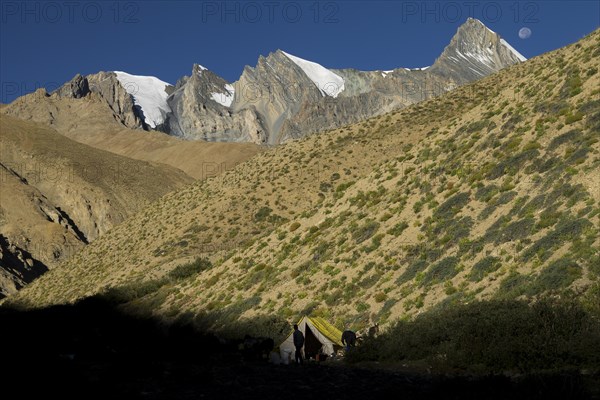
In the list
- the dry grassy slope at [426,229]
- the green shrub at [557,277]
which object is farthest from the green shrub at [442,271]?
the green shrub at [557,277]

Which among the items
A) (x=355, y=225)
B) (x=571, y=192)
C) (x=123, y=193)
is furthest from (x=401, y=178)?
(x=123, y=193)

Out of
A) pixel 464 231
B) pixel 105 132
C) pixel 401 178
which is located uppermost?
pixel 105 132

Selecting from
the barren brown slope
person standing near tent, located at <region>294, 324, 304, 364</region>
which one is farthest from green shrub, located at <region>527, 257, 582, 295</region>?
the barren brown slope

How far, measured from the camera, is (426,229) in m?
28.0

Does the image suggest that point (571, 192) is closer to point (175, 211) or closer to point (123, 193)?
point (175, 211)

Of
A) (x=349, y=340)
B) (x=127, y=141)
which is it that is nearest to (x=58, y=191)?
(x=127, y=141)

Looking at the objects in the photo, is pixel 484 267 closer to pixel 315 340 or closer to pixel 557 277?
pixel 557 277

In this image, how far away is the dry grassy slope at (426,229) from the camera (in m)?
21.6

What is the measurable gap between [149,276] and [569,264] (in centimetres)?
3489

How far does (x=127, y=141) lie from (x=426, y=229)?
154m

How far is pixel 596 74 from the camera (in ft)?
105

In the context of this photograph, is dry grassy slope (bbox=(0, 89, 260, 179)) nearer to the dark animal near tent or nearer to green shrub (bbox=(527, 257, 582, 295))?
the dark animal near tent

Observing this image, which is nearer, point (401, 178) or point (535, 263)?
point (535, 263)

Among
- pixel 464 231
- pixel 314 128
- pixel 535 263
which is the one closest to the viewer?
Answer: pixel 535 263
